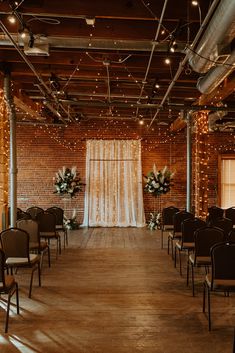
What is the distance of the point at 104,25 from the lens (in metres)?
5.44

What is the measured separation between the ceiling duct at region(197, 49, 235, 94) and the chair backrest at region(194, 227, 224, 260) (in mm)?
2159

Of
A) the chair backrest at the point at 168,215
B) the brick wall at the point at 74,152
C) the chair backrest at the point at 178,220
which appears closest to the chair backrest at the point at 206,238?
the chair backrest at the point at 178,220

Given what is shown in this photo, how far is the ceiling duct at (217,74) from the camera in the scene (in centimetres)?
441

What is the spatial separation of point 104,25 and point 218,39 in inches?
88.0

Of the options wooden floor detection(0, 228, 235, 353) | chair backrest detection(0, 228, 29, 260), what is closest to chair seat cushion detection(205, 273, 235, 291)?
wooden floor detection(0, 228, 235, 353)

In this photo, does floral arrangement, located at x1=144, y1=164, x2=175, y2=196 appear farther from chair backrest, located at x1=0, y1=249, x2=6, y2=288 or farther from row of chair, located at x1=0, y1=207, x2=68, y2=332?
chair backrest, located at x1=0, y1=249, x2=6, y2=288

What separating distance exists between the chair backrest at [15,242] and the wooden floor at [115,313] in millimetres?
633

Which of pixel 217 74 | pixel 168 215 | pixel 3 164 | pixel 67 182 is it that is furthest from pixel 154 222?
pixel 217 74

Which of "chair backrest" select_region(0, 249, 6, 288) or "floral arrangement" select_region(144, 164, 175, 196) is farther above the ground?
"floral arrangement" select_region(144, 164, 175, 196)

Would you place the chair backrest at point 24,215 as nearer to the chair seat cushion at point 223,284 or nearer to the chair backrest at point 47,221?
the chair backrest at point 47,221

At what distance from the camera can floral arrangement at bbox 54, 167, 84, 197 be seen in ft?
39.7

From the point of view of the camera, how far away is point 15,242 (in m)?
5.65

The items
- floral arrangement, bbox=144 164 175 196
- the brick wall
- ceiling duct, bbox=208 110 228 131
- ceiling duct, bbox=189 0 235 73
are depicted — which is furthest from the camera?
the brick wall

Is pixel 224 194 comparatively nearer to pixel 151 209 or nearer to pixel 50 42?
pixel 151 209
